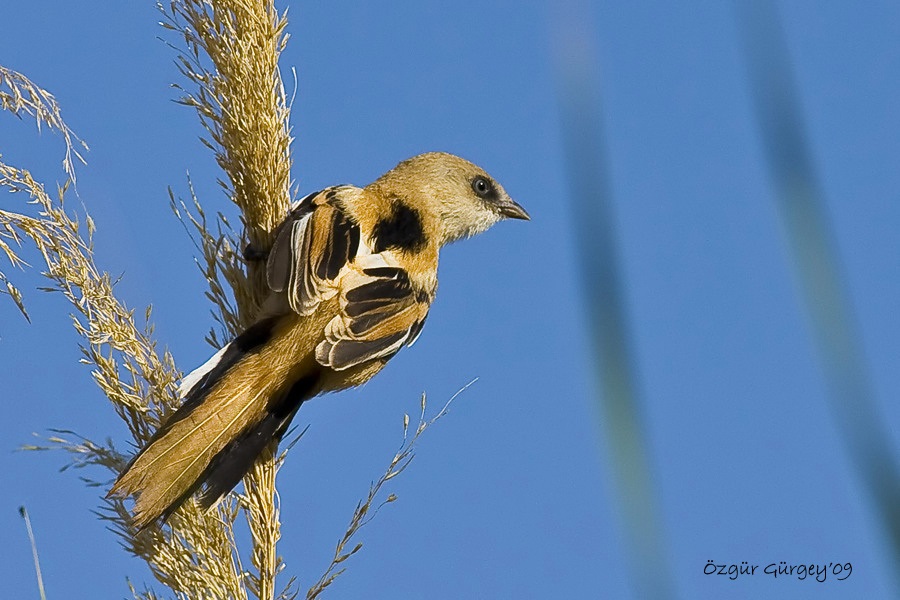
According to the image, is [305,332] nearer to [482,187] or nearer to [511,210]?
[482,187]

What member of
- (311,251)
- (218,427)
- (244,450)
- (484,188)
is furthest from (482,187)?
(244,450)

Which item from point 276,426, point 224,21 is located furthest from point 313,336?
point 224,21

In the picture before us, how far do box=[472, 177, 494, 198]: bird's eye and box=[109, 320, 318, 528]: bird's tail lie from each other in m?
1.71

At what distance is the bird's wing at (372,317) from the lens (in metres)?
3.62

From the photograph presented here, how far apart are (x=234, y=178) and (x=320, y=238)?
595mm

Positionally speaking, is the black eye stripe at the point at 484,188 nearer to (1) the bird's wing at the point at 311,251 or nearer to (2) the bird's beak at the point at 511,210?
(2) the bird's beak at the point at 511,210

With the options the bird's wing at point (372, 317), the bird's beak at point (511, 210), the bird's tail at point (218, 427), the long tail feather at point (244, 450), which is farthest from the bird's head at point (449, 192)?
the long tail feather at point (244, 450)

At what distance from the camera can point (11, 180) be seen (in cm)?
251

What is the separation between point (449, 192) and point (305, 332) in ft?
5.19

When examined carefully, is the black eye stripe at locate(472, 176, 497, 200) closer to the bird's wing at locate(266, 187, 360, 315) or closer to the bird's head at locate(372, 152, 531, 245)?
the bird's head at locate(372, 152, 531, 245)

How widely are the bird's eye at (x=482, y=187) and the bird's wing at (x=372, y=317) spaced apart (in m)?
0.97

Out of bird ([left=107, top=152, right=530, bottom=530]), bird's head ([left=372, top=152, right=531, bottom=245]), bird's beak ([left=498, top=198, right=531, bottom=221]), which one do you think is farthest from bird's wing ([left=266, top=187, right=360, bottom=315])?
bird's beak ([left=498, top=198, right=531, bottom=221])

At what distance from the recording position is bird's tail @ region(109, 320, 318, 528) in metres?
2.67

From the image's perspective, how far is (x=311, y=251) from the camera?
→ 11.7 ft
